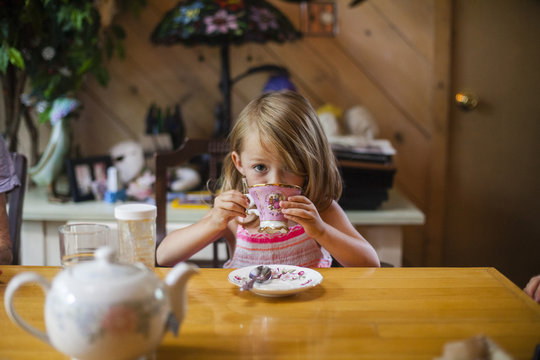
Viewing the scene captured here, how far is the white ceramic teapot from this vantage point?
1.97 ft

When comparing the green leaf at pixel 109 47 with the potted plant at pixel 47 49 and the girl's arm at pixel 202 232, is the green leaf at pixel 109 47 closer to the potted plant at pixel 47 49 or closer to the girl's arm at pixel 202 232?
the potted plant at pixel 47 49

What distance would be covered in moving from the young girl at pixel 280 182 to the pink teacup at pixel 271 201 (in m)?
0.10

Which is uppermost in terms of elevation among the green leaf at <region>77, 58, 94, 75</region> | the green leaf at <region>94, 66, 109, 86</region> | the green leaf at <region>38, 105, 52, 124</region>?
the green leaf at <region>77, 58, 94, 75</region>

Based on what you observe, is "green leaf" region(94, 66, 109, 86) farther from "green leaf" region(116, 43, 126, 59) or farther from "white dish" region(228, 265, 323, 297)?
"white dish" region(228, 265, 323, 297)

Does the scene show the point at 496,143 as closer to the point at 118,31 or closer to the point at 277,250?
the point at 277,250

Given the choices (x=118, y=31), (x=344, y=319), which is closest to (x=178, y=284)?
(x=344, y=319)

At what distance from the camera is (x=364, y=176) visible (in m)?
1.89

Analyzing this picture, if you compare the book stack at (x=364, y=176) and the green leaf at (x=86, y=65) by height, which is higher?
the green leaf at (x=86, y=65)

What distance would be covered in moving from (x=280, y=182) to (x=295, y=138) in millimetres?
119

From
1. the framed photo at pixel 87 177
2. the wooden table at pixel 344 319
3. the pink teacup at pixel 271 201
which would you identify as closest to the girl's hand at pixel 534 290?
the wooden table at pixel 344 319

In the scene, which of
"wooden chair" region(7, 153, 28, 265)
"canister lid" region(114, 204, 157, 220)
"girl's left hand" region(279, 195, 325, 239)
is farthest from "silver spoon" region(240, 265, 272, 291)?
"wooden chair" region(7, 153, 28, 265)

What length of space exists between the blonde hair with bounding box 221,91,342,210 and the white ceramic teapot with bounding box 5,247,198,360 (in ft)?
2.38

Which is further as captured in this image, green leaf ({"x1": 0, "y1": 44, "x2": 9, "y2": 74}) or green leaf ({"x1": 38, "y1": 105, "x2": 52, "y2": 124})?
green leaf ({"x1": 38, "y1": 105, "x2": 52, "y2": 124})

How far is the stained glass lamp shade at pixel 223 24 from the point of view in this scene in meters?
1.86
